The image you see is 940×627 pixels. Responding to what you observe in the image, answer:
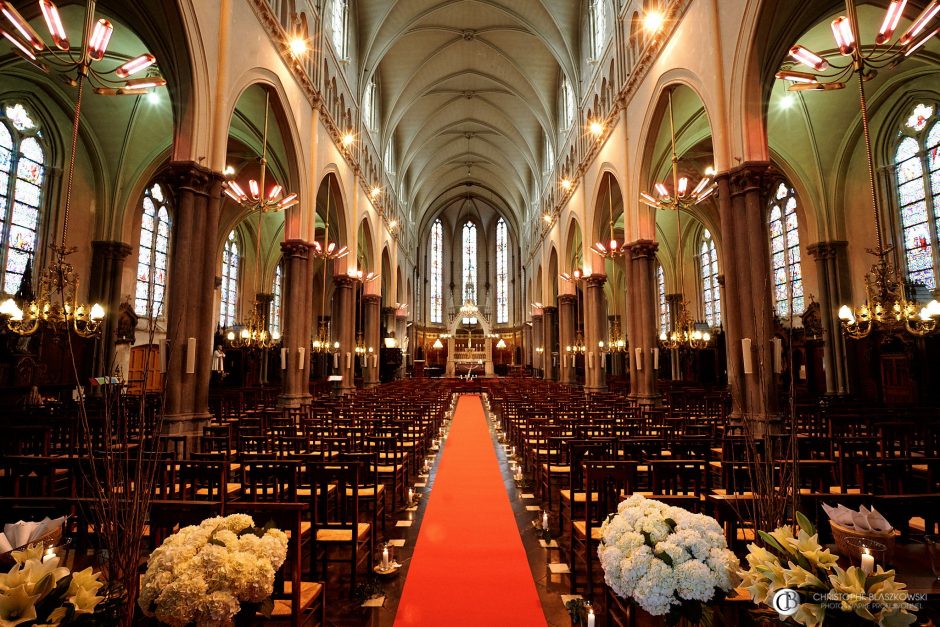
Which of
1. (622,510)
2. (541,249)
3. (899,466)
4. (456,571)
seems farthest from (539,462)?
(541,249)

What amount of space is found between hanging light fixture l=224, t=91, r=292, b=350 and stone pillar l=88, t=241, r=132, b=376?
4.12 m

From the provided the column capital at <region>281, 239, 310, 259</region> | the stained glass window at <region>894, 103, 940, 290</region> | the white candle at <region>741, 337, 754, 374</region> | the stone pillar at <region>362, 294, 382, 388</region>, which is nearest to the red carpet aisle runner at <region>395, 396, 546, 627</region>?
the white candle at <region>741, 337, 754, 374</region>

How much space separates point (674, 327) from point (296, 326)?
21.5 metres

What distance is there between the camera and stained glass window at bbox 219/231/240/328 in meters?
26.3

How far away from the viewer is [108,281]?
17.6m

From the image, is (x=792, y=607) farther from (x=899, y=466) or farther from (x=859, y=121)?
(x=859, y=121)

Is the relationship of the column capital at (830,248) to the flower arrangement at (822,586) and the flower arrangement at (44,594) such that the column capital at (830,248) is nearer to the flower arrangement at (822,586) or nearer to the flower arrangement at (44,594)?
the flower arrangement at (822,586)

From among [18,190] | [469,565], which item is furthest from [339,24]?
[469,565]

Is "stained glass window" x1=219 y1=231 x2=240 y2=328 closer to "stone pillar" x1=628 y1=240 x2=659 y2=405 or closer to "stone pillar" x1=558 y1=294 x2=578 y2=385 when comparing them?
"stone pillar" x1=558 y1=294 x2=578 y2=385

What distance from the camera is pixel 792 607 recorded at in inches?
69.4

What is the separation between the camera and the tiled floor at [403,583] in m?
3.68

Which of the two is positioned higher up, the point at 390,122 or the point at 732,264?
the point at 390,122

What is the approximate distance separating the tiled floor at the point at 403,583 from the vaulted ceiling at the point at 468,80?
2200 centimetres

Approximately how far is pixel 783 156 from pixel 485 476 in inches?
671
